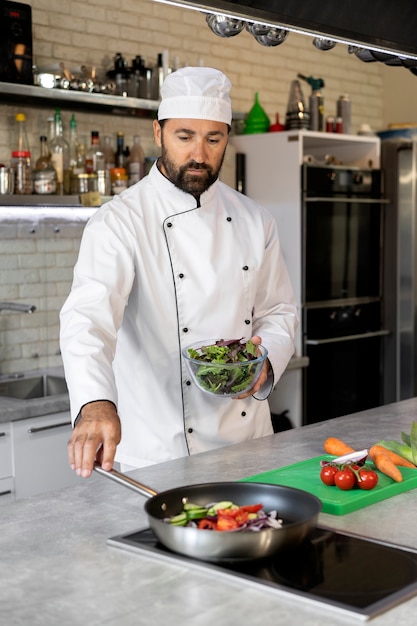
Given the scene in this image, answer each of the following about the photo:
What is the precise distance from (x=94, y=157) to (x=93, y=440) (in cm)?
293

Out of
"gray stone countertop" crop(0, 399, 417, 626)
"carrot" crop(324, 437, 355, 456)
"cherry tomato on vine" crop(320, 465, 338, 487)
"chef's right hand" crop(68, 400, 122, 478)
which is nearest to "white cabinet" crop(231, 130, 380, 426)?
"carrot" crop(324, 437, 355, 456)

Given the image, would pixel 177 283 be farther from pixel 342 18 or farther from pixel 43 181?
pixel 43 181

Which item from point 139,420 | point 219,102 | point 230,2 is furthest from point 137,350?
point 230,2

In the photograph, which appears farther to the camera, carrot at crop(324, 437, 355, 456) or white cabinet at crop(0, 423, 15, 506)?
white cabinet at crop(0, 423, 15, 506)

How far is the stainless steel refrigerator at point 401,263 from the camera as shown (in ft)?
19.7

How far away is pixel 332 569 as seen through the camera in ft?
5.30

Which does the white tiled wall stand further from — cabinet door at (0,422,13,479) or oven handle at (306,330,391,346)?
oven handle at (306,330,391,346)

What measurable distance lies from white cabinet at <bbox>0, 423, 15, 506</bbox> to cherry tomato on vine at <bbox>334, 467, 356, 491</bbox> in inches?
78.2

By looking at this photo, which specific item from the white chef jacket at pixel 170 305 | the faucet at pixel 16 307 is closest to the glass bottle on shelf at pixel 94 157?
the faucet at pixel 16 307

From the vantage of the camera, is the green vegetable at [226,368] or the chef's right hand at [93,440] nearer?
the chef's right hand at [93,440]

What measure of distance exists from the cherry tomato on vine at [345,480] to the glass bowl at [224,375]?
1.42 feet

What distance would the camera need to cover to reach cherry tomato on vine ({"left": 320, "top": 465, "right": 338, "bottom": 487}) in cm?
213

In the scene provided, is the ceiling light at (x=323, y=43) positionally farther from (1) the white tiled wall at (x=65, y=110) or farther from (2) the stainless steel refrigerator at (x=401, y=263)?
(2) the stainless steel refrigerator at (x=401, y=263)

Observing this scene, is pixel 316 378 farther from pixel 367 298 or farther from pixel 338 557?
pixel 338 557
